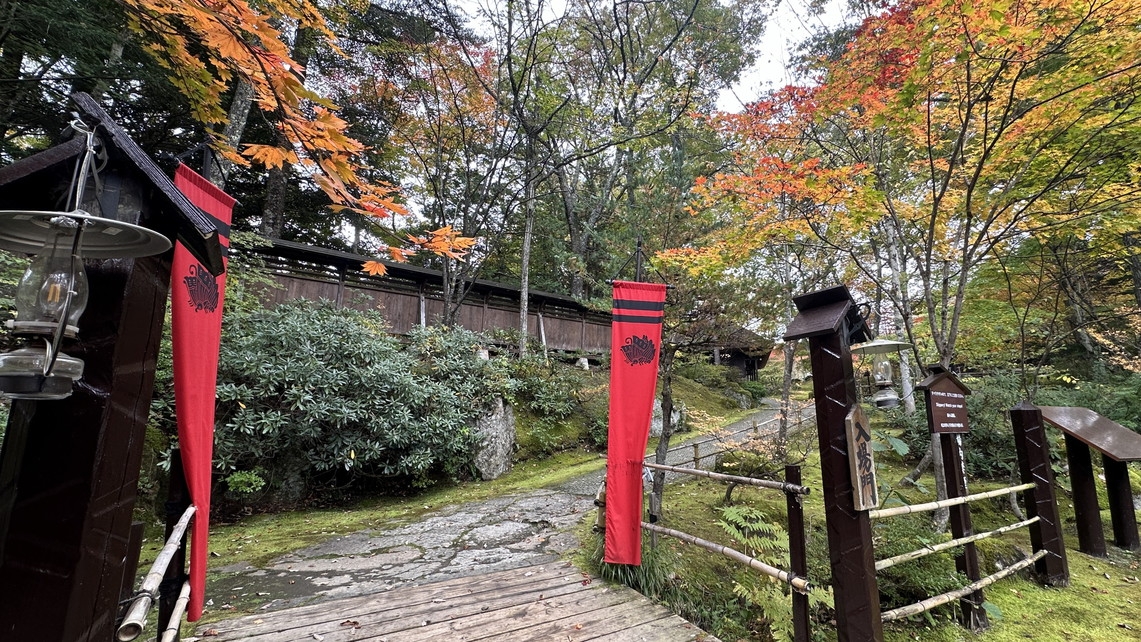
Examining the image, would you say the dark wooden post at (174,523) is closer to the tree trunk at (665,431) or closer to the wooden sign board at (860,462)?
the wooden sign board at (860,462)

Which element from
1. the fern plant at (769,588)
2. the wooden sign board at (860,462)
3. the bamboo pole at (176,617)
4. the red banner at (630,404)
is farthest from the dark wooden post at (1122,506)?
the bamboo pole at (176,617)

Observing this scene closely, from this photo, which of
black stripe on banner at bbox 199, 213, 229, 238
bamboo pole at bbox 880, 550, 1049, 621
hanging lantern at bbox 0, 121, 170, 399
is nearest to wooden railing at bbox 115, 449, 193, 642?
hanging lantern at bbox 0, 121, 170, 399

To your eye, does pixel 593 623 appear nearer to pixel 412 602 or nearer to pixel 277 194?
pixel 412 602

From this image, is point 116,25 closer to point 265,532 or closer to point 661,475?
point 265,532

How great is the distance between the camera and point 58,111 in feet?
25.7

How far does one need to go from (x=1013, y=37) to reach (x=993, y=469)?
23.8 ft

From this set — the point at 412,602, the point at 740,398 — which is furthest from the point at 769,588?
the point at 740,398

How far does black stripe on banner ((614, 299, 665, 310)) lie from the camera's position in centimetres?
457

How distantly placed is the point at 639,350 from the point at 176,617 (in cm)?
362

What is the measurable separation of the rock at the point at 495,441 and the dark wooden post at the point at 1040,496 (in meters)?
7.09

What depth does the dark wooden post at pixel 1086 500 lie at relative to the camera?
5.22 m

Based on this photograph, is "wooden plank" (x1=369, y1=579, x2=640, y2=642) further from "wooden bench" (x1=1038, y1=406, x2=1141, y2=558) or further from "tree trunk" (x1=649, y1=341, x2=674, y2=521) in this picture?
"wooden bench" (x1=1038, y1=406, x2=1141, y2=558)

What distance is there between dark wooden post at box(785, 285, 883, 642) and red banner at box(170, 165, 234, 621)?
12.3 ft

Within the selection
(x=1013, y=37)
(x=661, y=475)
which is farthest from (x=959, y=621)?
(x=1013, y=37)
